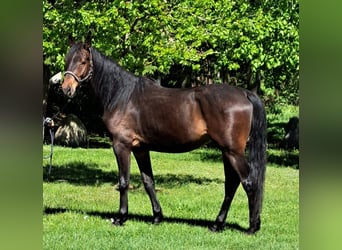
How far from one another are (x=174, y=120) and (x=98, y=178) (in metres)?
4.86

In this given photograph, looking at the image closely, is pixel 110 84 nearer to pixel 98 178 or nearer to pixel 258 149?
pixel 258 149

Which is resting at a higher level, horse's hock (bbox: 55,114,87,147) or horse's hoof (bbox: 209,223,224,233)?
horse's hoof (bbox: 209,223,224,233)

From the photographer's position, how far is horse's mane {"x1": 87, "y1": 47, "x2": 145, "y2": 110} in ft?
20.8

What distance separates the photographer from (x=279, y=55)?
36.5 feet

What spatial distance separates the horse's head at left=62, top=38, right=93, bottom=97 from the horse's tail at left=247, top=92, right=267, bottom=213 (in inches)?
83.4

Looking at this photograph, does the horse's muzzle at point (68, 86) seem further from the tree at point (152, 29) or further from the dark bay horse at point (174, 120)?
the tree at point (152, 29)

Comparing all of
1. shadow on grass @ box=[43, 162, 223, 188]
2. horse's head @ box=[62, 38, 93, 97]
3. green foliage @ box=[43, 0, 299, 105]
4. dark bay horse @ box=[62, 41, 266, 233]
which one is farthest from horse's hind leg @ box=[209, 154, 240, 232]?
shadow on grass @ box=[43, 162, 223, 188]

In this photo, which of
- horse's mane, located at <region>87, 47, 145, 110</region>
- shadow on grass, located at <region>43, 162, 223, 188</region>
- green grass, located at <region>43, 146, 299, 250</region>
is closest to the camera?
green grass, located at <region>43, 146, 299, 250</region>

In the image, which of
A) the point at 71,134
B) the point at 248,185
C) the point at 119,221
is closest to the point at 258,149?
the point at 248,185

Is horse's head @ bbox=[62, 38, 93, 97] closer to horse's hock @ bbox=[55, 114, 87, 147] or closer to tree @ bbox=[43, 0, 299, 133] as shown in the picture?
tree @ bbox=[43, 0, 299, 133]

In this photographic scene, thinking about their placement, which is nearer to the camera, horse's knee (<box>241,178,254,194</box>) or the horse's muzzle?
horse's knee (<box>241,178,254,194</box>)
